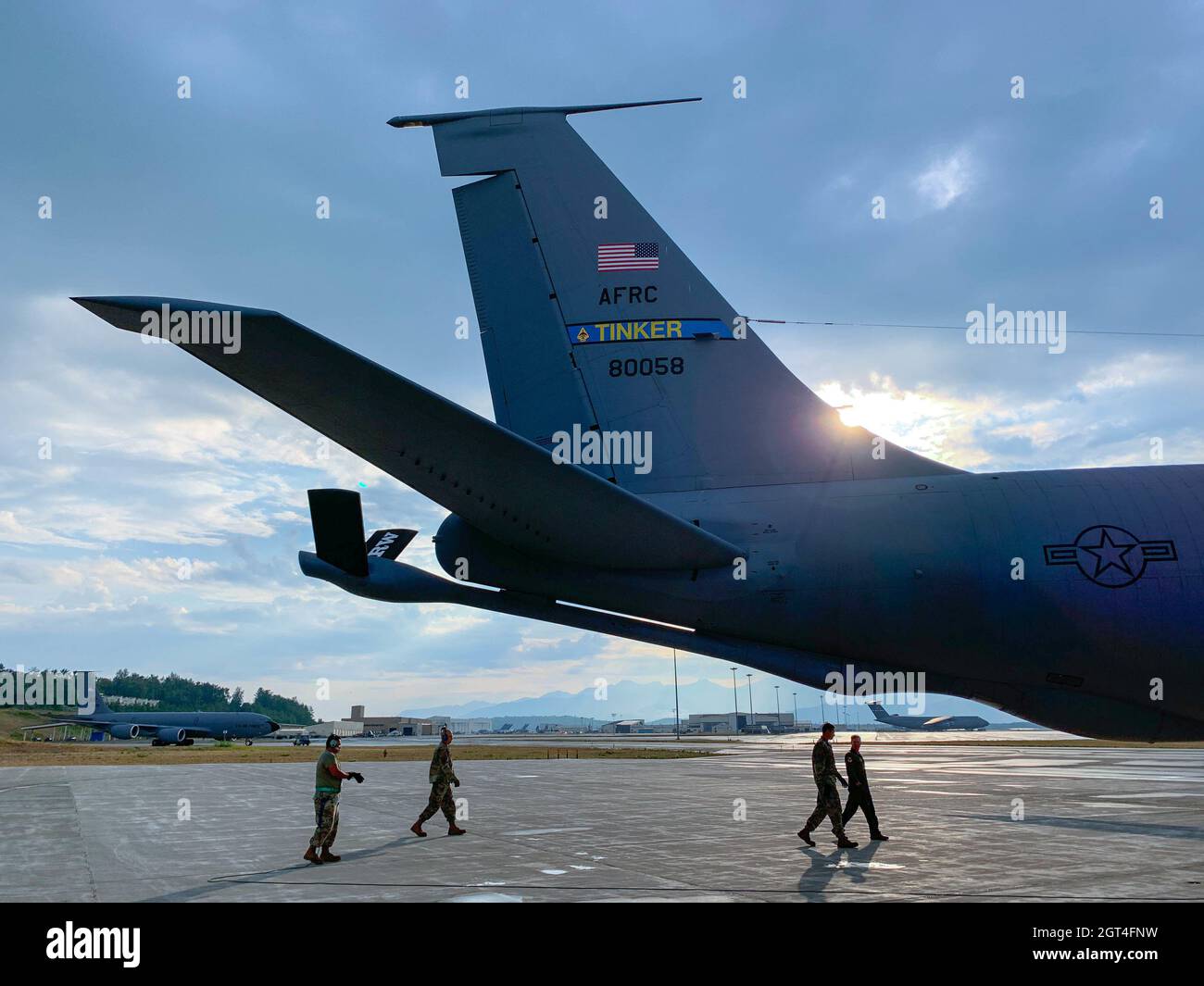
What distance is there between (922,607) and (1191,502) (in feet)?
10.2

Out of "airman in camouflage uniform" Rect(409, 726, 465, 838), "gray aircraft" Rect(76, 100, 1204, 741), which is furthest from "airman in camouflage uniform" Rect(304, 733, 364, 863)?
"gray aircraft" Rect(76, 100, 1204, 741)

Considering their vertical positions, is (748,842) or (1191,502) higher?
(1191,502)

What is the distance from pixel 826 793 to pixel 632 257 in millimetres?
8013

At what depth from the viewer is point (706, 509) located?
1020 centimetres

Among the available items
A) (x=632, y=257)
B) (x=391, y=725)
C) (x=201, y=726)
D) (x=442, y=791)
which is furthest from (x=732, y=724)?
(x=632, y=257)

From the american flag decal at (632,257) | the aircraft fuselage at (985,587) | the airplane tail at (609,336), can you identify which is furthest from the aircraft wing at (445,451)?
the american flag decal at (632,257)

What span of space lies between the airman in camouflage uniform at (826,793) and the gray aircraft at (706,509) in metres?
3.23

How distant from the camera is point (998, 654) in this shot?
9.04m

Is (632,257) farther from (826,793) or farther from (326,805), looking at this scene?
(326,805)

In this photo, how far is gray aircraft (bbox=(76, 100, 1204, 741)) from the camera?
8.64 m

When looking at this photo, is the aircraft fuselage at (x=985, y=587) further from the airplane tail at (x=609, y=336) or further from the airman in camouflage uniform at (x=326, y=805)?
the airman in camouflage uniform at (x=326, y=805)
